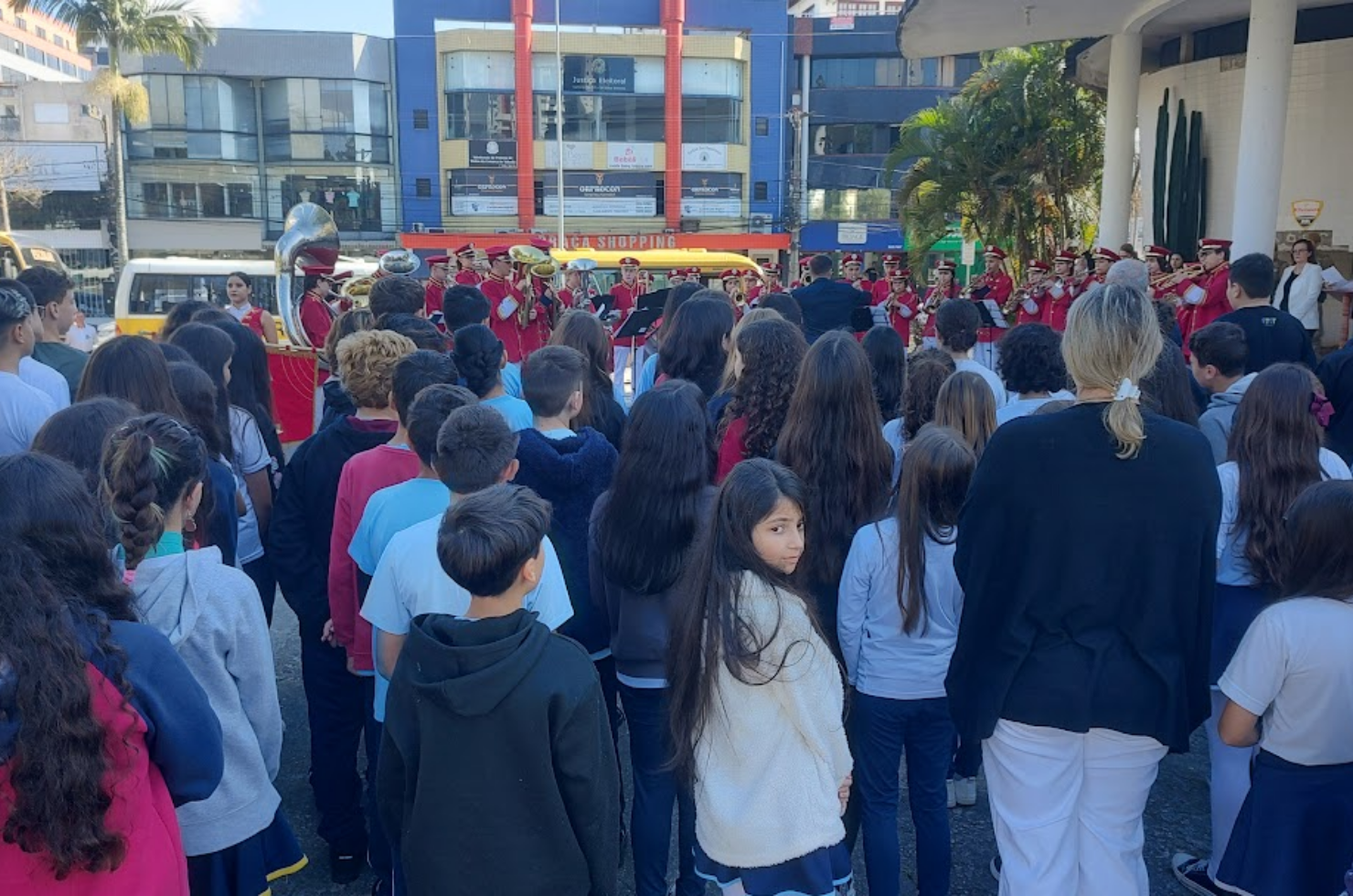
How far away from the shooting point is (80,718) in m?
1.68

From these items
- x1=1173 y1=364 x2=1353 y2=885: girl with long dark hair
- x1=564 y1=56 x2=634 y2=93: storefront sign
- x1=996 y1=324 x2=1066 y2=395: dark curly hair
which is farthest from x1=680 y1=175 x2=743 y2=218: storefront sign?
x1=1173 y1=364 x2=1353 y2=885: girl with long dark hair

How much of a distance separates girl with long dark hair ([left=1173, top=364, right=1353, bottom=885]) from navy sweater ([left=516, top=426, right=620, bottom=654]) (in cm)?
192

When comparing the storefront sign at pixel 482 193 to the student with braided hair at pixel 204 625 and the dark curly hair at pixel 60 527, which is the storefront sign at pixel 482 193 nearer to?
the student with braided hair at pixel 204 625

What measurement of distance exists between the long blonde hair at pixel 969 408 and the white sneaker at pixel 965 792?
1259 mm

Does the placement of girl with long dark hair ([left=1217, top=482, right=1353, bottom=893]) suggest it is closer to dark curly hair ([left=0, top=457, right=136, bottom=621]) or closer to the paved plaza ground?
the paved plaza ground

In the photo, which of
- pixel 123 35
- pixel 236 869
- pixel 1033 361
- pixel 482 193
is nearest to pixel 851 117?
pixel 482 193

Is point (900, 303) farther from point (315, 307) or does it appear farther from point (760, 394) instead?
point (760, 394)

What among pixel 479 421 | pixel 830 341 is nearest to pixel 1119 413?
pixel 830 341

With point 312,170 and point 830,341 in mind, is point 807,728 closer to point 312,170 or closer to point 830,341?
point 830,341

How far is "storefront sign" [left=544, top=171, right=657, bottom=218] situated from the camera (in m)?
39.8

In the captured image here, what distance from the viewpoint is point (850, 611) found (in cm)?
307

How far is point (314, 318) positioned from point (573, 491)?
7701 mm

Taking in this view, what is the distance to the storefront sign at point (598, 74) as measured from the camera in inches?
1555

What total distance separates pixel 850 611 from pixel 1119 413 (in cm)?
104
